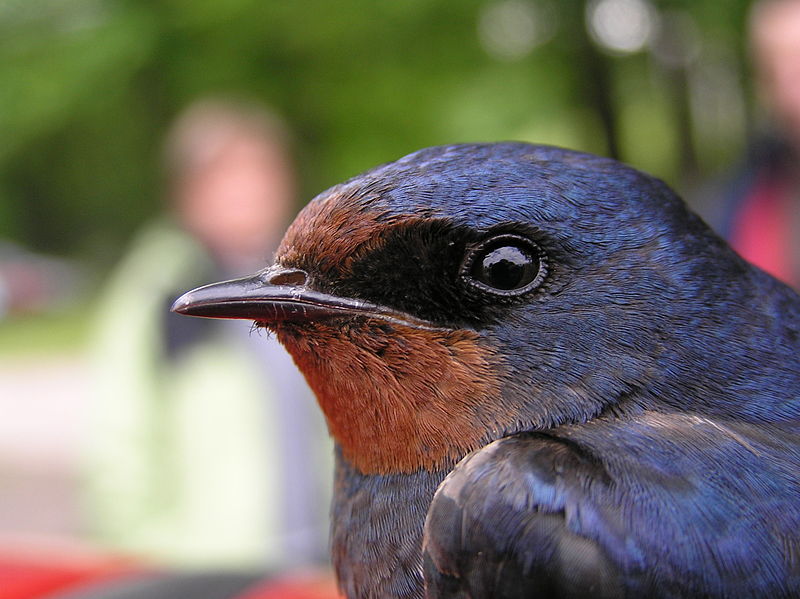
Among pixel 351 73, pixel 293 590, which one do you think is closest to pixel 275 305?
pixel 293 590

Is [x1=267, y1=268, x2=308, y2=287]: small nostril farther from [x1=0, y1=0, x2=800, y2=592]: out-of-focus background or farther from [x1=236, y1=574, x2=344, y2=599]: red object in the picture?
[x1=0, y1=0, x2=800, y2=592]: out-of-focus background

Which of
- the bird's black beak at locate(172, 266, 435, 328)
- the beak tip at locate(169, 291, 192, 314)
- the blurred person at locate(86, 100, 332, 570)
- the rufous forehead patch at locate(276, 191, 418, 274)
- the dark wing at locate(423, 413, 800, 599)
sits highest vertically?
the rufous forehead patch at locate(276, 191, 418, 274)

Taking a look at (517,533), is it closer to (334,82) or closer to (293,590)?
(293,590)

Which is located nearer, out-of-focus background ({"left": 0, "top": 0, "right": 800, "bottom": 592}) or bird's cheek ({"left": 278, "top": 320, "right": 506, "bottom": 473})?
bird's cheek ({"left": 278, "top": 320, "right": 506, "bottom": 473})

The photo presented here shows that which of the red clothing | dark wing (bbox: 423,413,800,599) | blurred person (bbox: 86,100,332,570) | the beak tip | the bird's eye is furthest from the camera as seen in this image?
blurred person (bbox: 86,100,332,570)

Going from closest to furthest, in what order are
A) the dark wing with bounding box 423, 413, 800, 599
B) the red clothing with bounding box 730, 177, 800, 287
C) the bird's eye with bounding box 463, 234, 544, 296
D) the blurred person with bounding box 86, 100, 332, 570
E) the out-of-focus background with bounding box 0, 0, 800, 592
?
the dark wing with bounding box 423, 413, 800, 599 < the bird's eye with bounding box 463, 234, 544, 296 < the red clothing with bounding box 730, 177, 800, 287 < the blurred person with bounding box 86, 100, 332, 570 < the out-of-focus background with bounding box 0, 0, 800, 592

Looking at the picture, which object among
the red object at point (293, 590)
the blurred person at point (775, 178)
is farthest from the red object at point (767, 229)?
the red object at point (293, 590)

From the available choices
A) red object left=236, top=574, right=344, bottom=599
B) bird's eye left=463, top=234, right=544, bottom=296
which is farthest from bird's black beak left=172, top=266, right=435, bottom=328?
red object left=236, top=574, right=344, bottom=599

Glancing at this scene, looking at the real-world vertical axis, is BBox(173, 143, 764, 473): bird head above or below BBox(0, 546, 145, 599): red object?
above
